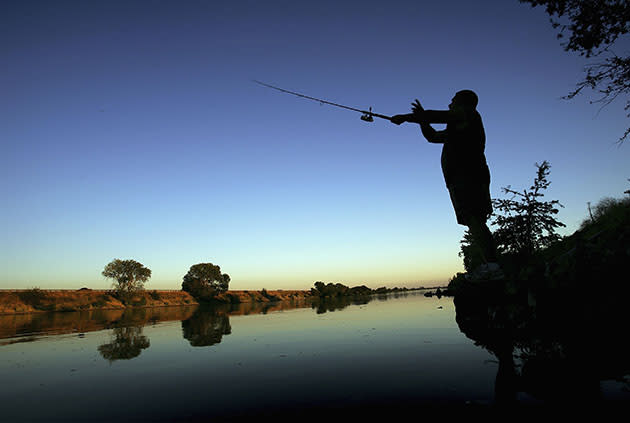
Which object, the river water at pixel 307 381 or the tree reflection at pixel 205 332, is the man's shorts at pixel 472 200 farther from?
the tree reflection at pixel 205 332

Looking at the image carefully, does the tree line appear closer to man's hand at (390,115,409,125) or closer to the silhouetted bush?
the silhouetted bush

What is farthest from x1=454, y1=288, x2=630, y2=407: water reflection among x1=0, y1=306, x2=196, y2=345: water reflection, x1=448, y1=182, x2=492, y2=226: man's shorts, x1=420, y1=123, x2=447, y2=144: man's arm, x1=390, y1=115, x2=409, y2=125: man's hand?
x1=0, y1=306, x2=196, y2=345: water reflection

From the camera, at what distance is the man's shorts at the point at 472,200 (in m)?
4.87

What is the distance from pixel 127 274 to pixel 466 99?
75170 millimetres

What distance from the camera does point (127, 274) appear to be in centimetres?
6344

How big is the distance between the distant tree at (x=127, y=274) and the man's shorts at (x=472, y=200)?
70994mm

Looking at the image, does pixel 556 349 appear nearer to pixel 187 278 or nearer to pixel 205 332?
pixel 205 332

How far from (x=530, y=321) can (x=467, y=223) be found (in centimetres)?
194

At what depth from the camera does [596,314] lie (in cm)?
269

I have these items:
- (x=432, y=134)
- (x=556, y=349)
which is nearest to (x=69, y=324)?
(x=432, y=134)

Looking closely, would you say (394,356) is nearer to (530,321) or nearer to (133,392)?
(530,321)

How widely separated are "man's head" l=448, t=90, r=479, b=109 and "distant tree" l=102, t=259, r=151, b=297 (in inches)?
2811

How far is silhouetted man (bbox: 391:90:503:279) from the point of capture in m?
4.79

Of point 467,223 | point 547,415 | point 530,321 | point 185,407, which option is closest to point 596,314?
point 530,321
